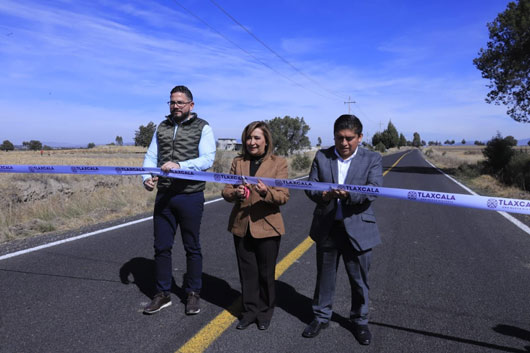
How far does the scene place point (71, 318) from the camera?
3.32 m

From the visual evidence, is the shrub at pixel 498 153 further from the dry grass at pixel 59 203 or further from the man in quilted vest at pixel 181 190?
the man in quilted vest at pixel 181 190

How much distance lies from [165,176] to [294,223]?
4397mm

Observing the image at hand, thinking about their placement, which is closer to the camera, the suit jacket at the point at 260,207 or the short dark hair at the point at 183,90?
the suit jacket at the point at 260,207

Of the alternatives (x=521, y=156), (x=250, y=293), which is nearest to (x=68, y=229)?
(x=250, y=293)

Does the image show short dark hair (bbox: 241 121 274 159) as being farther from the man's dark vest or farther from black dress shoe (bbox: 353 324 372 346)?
black dress shoe (bbox: 353 324 372 346)

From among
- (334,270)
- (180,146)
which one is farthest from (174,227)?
(334,270)

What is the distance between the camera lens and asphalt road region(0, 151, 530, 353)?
297cm

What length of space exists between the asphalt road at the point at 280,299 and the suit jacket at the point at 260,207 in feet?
2.67

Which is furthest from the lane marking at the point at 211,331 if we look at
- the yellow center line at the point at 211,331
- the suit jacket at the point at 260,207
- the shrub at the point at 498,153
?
the shrub at the point at 498,153

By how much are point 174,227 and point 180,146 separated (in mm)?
753

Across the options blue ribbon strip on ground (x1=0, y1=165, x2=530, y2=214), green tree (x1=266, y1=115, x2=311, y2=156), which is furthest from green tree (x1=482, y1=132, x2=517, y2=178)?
green tree (x1=266, y1=115, x2=311, y2=156)

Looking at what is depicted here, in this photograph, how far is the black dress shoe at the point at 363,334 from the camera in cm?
297

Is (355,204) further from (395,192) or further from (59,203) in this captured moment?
(59,203)

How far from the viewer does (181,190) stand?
3463mm
